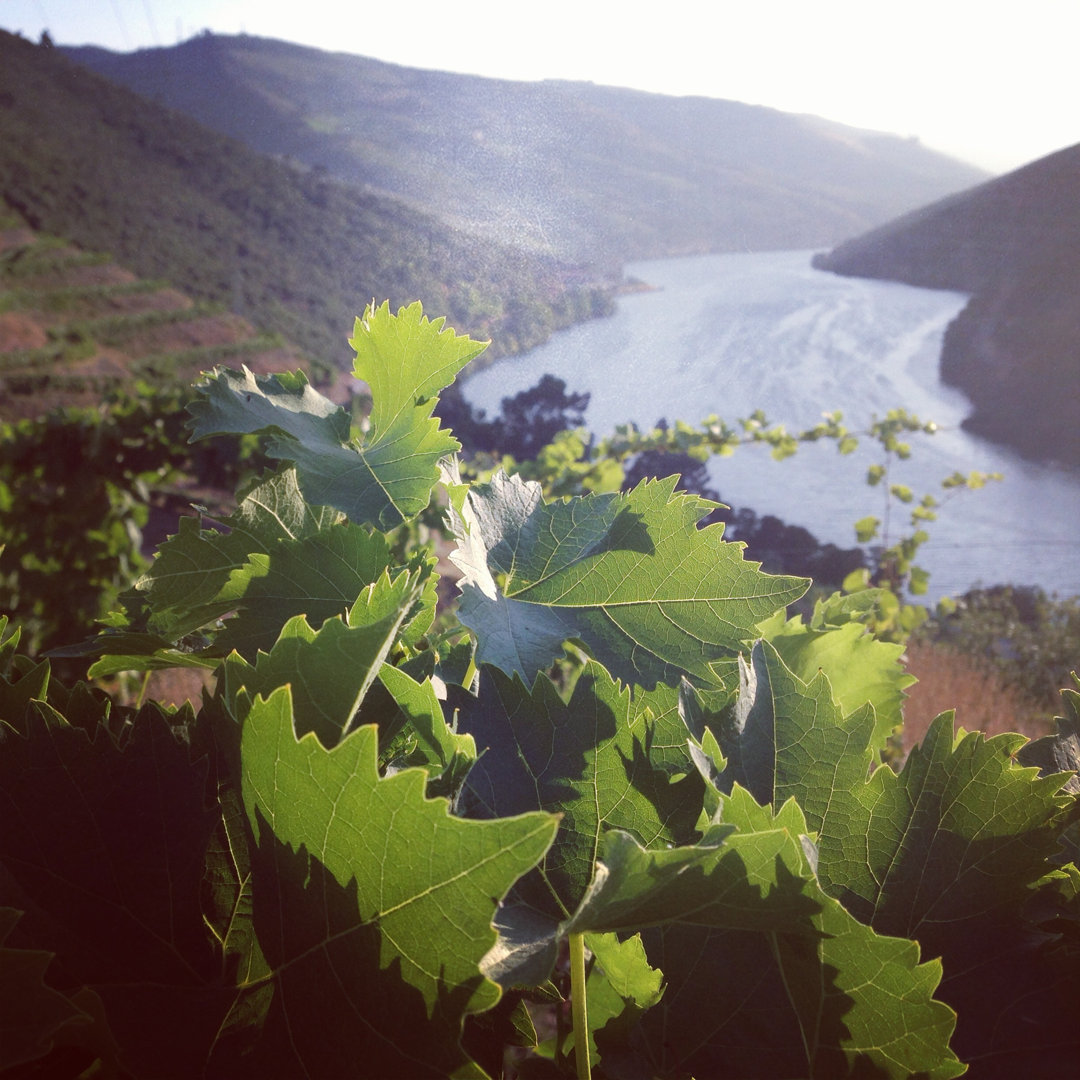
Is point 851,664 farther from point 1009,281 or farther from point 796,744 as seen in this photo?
point 1009,281

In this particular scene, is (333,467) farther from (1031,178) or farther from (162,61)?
(162,61)

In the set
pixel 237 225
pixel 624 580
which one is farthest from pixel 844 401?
pixel 237 225

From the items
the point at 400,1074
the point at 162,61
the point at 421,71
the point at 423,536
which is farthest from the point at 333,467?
the point at 162,61

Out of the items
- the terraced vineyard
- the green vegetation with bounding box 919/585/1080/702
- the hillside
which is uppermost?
the hillside

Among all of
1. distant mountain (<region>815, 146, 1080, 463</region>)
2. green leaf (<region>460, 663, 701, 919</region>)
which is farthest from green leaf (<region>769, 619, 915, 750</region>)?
distant mountain (<region>815, 146, 1080, 463</region>)

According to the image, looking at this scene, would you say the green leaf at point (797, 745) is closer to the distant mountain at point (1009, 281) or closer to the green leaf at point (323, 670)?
the green leaf at point (323, 670)

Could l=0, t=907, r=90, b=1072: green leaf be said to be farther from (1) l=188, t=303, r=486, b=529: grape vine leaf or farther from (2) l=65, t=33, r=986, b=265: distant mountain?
(2) l=65, t=33, r=986, b=265: distant mountain
